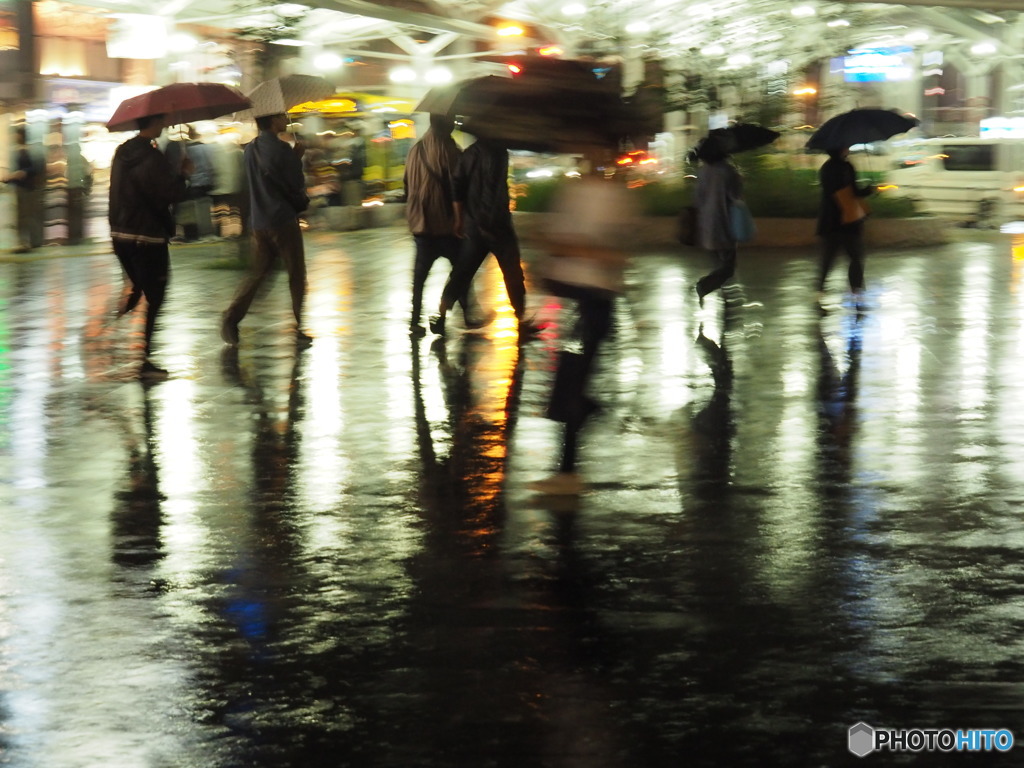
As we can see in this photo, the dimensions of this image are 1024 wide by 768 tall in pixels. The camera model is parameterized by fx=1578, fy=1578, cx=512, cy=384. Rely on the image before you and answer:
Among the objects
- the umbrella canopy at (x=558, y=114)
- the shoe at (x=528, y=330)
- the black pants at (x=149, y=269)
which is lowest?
the shoe at (x=528, y=330)

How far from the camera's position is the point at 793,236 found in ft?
73.3

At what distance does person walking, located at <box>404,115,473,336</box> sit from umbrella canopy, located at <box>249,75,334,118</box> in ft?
3.71

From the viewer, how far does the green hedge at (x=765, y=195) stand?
22766mm

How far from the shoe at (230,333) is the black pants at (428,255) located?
1472 mm

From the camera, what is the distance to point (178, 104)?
1145cm

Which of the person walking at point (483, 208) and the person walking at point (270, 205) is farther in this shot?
the person walking at point (483, 208)

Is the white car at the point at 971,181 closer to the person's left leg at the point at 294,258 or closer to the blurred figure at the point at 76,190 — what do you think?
the blurred figure at the point at 76,190

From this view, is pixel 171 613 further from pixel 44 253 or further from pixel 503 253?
pixel 44 253

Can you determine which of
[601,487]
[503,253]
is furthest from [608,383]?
[601,487]

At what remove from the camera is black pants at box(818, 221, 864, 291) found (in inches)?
565

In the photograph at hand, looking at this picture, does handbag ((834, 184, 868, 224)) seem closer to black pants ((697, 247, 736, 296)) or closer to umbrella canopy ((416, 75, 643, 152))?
black pants ((697, 247, 736, 296))

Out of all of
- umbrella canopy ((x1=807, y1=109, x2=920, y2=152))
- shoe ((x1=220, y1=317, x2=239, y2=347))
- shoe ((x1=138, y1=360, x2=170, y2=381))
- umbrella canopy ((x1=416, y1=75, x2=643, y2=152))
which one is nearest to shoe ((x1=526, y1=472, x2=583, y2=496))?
umbrella canopy ((x1=416, y1=75, x2=643, y2=152))

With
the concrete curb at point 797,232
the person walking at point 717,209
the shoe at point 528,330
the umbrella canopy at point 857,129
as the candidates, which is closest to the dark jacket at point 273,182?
the shoe at point 528,330

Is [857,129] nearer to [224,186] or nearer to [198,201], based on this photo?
[224,186]
